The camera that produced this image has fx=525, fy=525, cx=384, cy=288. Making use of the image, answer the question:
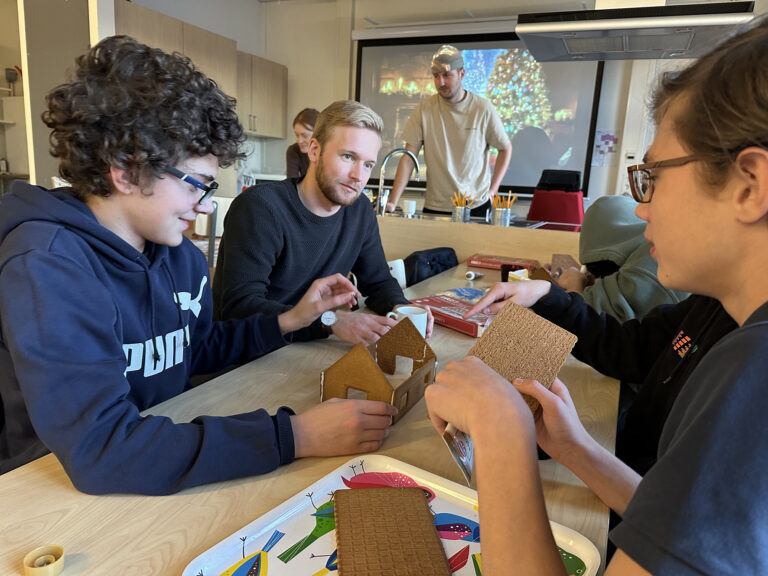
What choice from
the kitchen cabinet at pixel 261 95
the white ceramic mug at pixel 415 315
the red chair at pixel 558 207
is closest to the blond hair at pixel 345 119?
the white ceramic mug at pixel 415 315

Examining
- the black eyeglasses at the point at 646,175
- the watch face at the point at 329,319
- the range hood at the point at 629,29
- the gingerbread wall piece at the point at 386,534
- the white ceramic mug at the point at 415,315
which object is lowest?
the gingerbread wall piece at the point at 386,534

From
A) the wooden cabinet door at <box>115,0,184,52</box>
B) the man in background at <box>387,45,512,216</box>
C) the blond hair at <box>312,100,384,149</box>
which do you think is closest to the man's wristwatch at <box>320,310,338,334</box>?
the blond hair at <box>312,100,384,149</box>

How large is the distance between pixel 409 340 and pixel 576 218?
2864 millimetres

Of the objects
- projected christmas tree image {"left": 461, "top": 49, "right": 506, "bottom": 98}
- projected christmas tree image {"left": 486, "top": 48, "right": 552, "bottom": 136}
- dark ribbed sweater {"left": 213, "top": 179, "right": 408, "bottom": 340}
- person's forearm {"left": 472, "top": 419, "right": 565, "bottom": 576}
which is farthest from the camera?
projected christmas tree image {"left": 461, "top": 49, "right": 506, "bottom": 98}

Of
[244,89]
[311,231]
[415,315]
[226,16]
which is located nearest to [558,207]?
[311,231]

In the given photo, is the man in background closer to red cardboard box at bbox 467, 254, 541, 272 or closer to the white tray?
red cardboard box at bbox 467, 254, 541, 272

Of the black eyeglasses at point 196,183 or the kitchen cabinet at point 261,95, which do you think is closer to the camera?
the black eyeglasses at point 196,183

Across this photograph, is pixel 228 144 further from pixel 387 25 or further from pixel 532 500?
pixel 387 25

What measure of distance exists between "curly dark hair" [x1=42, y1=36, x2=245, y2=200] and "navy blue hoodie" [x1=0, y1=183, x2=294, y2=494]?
7cm

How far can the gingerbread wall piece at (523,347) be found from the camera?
0.69 m

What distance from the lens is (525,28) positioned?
232 centimetres

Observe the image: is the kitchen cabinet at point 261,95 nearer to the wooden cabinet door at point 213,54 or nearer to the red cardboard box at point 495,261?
the wooden cabinet door at point 213,54

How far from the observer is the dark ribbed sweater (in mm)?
1546

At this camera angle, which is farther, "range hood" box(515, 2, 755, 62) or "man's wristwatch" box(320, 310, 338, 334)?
"range hood" box(515, 2, 755, 62)
